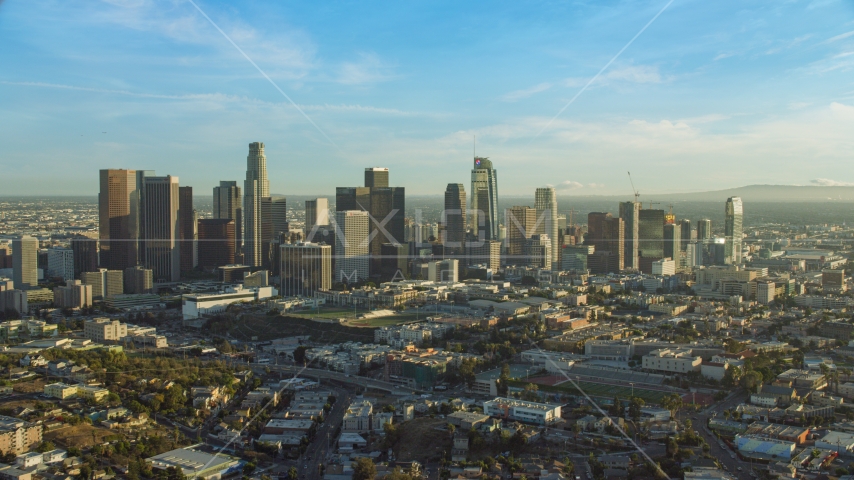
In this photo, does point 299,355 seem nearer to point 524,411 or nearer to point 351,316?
point 351,316

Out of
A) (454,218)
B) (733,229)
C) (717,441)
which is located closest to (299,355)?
(717,441)

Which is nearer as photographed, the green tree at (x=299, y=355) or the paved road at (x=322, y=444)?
the paved road at (x=322, y=444)

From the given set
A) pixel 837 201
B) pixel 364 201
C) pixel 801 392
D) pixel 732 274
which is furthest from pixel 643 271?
pixel 801 392

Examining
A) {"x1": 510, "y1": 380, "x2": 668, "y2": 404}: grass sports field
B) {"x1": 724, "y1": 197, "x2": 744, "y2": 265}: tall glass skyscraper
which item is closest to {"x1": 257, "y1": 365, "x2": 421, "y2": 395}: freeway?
{"x1": 510, "y1": 380, "x2": 668, "y2": 404}: grass sports field

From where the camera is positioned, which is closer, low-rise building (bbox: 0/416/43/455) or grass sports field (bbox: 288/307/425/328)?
low-rise building (bbox: 0/416/43/455)

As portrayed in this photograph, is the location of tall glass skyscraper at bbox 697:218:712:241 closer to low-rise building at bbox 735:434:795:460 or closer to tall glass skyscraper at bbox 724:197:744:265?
tall glass skyscraper at bbox 724:197:744:265

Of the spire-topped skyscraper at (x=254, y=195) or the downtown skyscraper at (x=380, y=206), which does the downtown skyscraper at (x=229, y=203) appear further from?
the downtown skyscraper at (x=380, y=206)

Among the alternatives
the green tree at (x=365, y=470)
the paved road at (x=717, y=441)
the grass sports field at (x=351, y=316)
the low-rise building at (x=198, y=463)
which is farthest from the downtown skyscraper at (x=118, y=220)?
the paved road at (x=717, y=441)
